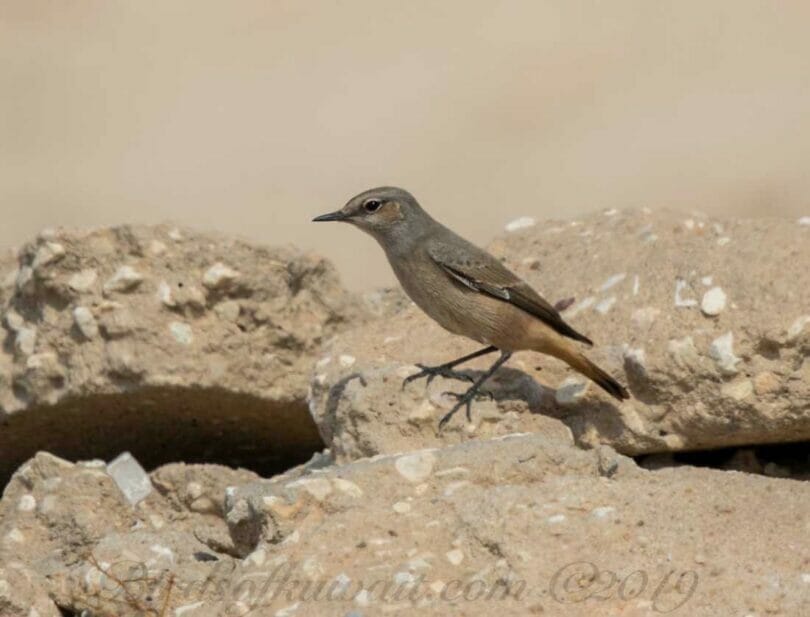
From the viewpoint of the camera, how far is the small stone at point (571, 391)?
7059mm

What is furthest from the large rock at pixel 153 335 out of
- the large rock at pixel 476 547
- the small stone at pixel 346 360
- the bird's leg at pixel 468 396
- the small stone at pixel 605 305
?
the small stone at pixel 605 305

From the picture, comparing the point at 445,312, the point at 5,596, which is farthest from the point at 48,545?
the point at 445,312

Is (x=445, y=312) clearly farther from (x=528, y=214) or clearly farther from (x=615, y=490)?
(x=528, y=214)

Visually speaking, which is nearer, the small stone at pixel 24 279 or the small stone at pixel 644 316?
the small stone at pixel 644 316

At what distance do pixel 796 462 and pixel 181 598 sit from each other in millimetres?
2469

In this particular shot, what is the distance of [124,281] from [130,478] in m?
0.82

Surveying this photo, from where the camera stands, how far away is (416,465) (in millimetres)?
6035

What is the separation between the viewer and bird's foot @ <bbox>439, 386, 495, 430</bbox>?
6.89 m

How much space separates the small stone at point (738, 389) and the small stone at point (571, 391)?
0.63m

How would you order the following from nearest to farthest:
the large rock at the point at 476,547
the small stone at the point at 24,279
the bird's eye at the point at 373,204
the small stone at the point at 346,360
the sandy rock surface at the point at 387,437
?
the large rock at the point at 476,547 < the sandy rock surface at the point at 387,437 < the small stone at the point at 346,360 < the small stone at the point at 24,279 < the bird's eye at the point at 373,204

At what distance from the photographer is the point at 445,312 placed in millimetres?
7672

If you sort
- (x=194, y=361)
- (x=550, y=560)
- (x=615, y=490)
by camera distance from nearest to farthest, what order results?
(x=550, y=560) < (x=615, y=490) < (x=194, y=361)

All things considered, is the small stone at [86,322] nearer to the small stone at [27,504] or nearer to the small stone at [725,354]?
the small stone at [27,504]

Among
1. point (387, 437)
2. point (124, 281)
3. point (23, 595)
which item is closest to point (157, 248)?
point (124, 281)
